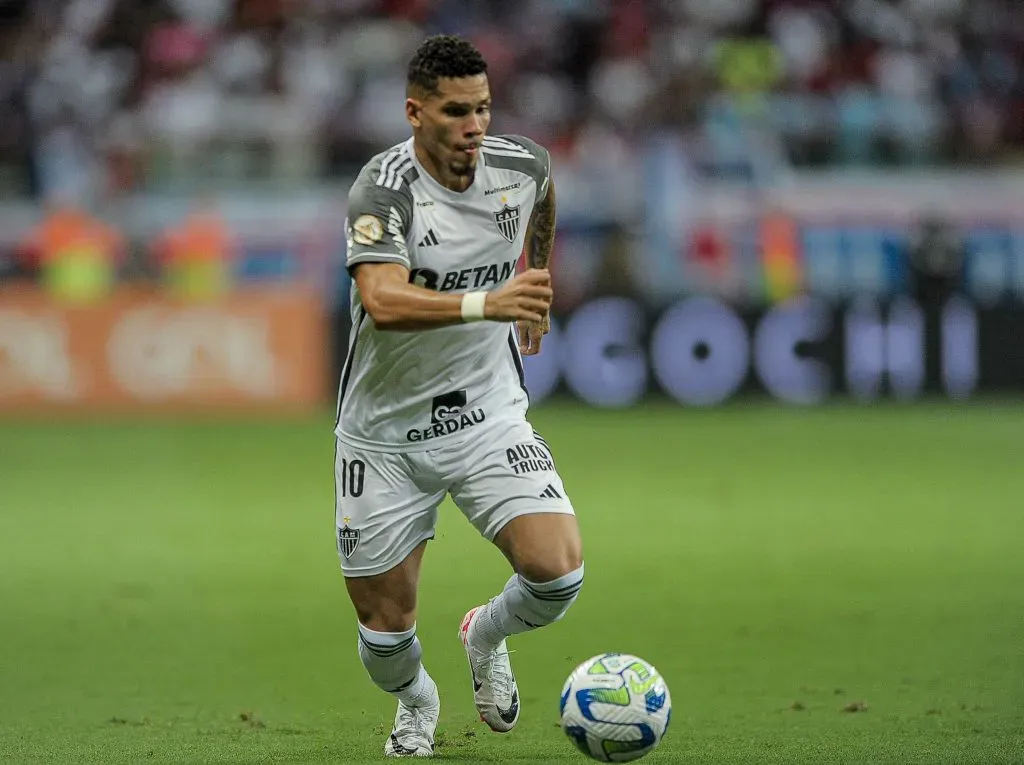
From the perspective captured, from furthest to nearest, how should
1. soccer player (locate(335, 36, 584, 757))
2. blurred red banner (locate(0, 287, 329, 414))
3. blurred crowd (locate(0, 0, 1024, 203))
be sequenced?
blurred crowd (locate(0, 0, 1024, 203)), blurred red banner (locate(0, 287, 329, 414)), soccer player (locate(335, 36, 584, 757))

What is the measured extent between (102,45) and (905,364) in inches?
456

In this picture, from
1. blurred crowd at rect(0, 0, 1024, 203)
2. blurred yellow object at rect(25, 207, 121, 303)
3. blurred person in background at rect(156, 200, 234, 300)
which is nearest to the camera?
blurred yellow object at rect(25, 207, 121, 303)

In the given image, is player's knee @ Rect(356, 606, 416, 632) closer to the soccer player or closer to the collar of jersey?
the soccer player

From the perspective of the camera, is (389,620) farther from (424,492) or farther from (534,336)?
(534,336)

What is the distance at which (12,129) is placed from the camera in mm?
21625

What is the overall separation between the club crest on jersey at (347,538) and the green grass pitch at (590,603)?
26.3 inches

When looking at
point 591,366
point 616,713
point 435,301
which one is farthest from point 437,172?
point 591,366

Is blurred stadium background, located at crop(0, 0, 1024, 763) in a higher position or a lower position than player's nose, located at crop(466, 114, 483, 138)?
lower

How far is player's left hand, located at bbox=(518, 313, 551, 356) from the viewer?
5945 millimetres

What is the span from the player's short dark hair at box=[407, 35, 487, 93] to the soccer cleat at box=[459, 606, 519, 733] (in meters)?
1.96

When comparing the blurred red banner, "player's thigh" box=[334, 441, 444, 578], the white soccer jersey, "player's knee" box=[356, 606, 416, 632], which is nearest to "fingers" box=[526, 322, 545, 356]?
the white soccer jersey

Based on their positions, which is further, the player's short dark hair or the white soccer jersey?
the white soccer jersey

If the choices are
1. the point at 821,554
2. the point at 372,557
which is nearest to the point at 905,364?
the point at 821,554

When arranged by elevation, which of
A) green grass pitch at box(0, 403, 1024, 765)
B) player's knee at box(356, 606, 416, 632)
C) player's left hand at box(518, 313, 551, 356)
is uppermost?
player's left hand at box(518, 313, 551, 356)
